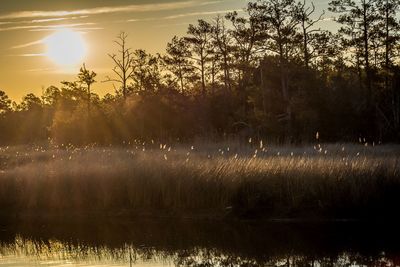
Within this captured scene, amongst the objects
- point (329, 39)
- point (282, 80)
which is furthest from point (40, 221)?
point (329, 39)

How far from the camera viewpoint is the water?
12984 mm

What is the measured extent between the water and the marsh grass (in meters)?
0.63

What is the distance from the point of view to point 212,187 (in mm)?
17344

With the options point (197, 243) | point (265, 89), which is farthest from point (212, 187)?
point (265, 89)

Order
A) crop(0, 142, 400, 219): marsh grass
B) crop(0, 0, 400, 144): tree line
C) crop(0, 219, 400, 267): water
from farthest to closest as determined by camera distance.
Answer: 1. crop(0, 0, 400, 144): tree line
2. crop(0, 142, 400, 219): marsh grass
3. crop(0, 219, 400, 267): water

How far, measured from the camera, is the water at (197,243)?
42.6 feet

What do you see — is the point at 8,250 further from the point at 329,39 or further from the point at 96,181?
the point at 329,39

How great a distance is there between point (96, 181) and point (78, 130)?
30.6 m

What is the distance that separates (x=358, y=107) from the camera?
36.9 meters

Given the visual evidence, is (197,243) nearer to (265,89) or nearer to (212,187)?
(212,187)

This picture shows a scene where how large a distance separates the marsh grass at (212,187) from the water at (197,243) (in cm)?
63

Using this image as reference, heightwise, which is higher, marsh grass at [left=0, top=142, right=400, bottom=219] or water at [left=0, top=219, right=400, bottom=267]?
marsh grass at [left=0, top=142, right=400, bottom=219]

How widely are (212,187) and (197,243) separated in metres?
2.90

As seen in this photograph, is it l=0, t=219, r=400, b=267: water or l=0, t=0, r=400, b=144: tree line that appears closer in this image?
l=0, t=219, r=400, b=267: water
